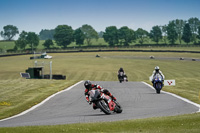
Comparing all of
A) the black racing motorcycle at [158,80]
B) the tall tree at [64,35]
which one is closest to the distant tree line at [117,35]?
the tall tree at [64,35]

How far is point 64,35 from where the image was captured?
187 m

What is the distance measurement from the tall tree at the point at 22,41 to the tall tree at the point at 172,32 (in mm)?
83110

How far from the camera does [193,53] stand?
10069cm

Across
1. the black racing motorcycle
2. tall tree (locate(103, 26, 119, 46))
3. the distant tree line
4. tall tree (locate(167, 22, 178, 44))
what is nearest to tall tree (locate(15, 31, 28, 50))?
the distant tree line

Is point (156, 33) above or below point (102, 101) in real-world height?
above

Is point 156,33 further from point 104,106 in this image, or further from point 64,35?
point 104,106

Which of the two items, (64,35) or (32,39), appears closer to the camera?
(32,39)

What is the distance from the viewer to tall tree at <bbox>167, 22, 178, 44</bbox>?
603 ft

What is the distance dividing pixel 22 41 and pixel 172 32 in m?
86.3

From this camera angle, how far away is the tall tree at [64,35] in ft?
610

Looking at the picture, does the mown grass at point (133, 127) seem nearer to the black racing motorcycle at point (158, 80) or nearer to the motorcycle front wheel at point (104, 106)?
the motorcycle front wheel at point (104, 106)

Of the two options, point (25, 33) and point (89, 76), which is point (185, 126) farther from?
point (25, 33)

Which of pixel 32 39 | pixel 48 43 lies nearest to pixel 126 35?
pixel 48 43

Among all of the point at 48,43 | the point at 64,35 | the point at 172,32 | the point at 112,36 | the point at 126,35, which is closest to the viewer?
the point at 48,43
